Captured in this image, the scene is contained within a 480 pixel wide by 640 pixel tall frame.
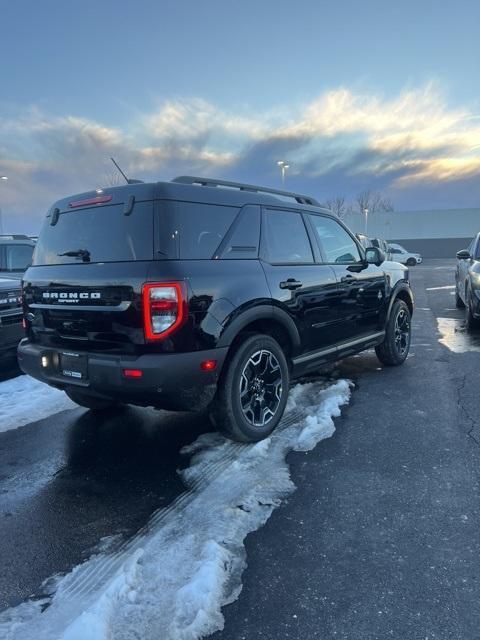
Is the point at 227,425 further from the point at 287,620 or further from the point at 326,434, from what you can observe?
the point at 287,620

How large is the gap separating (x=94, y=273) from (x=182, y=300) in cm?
73

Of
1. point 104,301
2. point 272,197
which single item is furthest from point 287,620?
point 272,197

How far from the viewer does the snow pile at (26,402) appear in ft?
14.9

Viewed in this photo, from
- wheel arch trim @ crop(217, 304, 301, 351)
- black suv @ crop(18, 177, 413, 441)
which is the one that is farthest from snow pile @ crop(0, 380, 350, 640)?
wheel arch trim @ crop(217, 304, 301, 351)

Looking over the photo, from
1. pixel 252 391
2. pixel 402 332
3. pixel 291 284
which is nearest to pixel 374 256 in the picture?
pixel 402 332

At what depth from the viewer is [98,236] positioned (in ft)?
11.4

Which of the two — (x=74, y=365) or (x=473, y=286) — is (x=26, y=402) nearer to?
(x=74, y=365)

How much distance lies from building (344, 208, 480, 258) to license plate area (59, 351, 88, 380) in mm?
50382

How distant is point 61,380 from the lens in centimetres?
350

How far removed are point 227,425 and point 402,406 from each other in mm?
2002

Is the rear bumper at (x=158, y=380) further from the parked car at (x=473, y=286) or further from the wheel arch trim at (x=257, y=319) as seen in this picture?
the parked car at (x=473, y=286)

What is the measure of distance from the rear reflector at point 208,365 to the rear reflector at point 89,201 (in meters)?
1.43

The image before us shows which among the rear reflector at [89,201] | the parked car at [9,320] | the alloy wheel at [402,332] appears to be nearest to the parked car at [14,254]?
the parked car at [9,320]

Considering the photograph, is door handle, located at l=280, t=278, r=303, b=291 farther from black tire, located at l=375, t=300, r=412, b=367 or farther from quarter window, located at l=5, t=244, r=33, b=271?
quarter window, located at l=5, t=244, r=33, b=271
